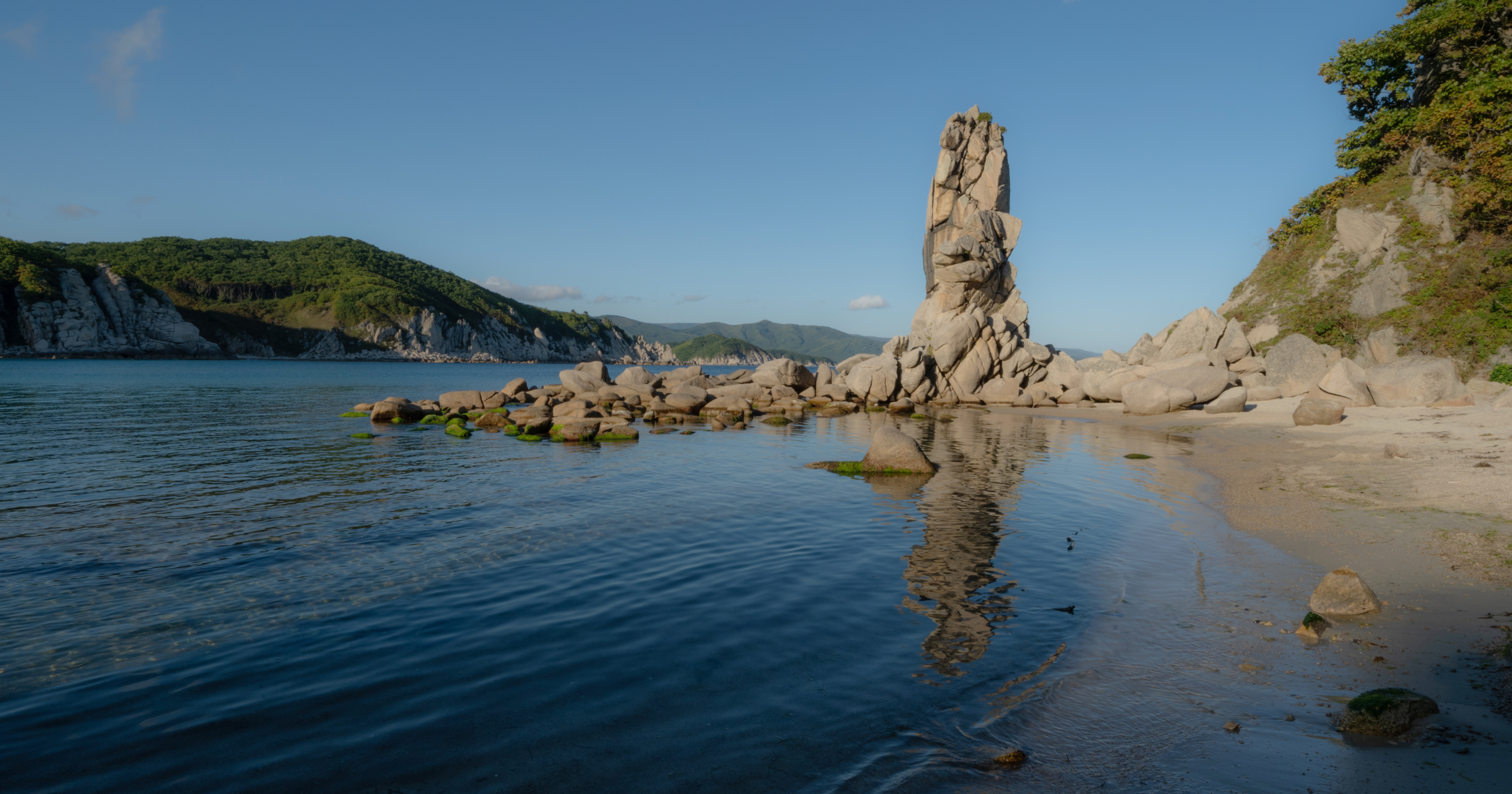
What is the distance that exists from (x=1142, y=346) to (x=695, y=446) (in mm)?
38034

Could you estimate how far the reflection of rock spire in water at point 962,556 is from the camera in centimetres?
775

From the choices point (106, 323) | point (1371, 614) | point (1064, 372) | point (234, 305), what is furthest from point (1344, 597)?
point (234, 305)

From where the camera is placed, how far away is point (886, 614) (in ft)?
28.0

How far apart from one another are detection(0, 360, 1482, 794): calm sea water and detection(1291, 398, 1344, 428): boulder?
1332 cm

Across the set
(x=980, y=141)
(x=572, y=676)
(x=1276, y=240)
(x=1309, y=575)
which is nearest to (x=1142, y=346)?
(x=1276, y=240)

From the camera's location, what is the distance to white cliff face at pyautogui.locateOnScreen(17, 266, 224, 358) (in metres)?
107

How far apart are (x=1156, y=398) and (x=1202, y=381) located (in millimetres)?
2265

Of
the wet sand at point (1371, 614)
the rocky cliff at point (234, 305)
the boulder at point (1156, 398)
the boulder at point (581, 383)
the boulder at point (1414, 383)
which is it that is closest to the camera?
the wet sand at point (1371, 614)

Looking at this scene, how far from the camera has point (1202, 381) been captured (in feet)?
117

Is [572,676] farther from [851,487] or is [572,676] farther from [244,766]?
[851,487]

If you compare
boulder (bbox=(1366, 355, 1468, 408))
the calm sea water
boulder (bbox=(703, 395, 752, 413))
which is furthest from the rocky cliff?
boulder (bbox=(1366, 355, 1468, 408))

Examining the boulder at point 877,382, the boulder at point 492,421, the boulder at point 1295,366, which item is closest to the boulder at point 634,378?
the boulder at point 492,421

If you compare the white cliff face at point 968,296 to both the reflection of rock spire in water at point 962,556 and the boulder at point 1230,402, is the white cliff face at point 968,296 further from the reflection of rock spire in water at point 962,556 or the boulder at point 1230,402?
the reflection of rock spire in water at point 962,556

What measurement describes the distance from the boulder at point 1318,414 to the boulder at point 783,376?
1171 inches
